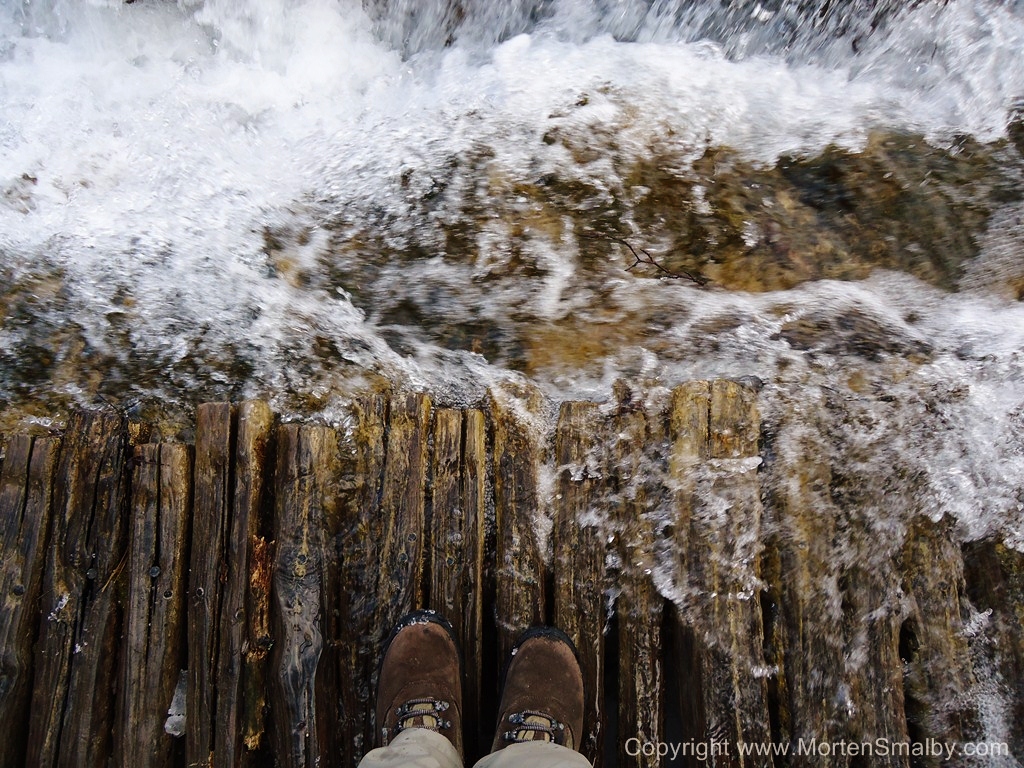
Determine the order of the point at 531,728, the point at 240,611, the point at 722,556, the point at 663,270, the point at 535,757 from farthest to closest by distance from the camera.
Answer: the point at 663,270
the point at 722,556
the point at 240,611
the point at 531,728
the point at 535,757

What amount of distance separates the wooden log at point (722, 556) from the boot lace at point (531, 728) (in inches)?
25.3

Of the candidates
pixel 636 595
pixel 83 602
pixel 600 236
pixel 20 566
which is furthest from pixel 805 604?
pixel 20 566

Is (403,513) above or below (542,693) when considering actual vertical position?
above

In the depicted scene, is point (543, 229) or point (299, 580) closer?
point (299, 580)

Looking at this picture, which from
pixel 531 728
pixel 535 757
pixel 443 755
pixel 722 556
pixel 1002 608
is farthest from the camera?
pixel 1002 608

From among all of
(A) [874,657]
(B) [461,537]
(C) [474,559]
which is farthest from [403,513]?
(A) [874,657]

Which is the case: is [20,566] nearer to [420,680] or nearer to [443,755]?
[420,680]

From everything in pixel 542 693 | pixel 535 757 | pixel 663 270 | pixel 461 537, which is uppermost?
pixel 663 270

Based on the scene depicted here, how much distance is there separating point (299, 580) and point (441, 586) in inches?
25.7

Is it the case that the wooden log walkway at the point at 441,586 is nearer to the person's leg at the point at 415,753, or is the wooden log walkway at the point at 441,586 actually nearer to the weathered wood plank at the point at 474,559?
Result: the weathered wood plank at the point at 474,559

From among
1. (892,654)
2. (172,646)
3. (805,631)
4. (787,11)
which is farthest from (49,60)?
(892,654)

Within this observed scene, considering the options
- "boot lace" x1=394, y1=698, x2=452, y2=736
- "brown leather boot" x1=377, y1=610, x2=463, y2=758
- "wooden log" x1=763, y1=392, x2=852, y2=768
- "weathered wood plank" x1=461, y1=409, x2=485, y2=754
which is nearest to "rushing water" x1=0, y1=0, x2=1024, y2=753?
"wooden log" x1=763, y1=392, x2=852, y2=768

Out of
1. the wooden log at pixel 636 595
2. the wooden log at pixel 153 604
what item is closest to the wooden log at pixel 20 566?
the wooden log at pixel 153 604

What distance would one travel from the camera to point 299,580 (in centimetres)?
300
